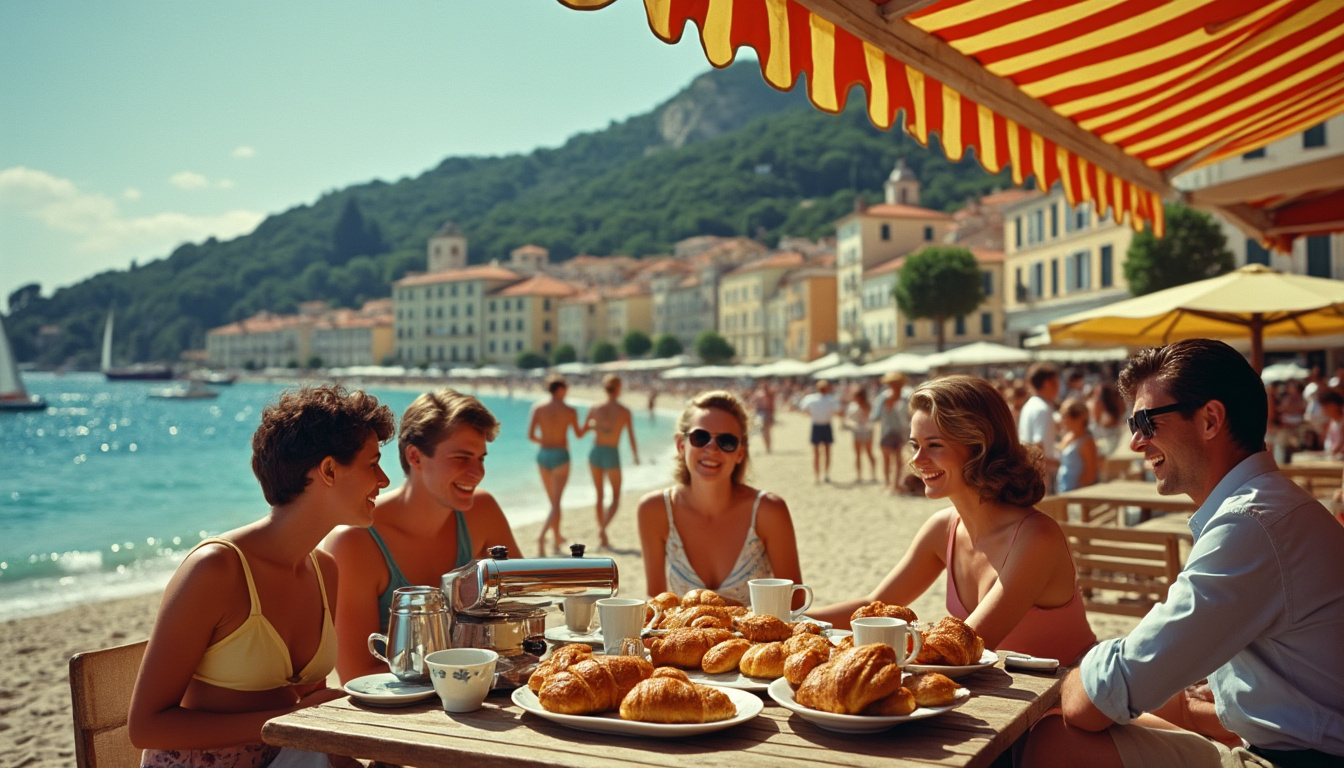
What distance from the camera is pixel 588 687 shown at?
1736mm

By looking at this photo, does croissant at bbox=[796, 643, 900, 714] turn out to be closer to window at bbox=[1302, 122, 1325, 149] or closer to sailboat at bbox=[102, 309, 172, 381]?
window at bbox=[1302, 122, 1325, 149]

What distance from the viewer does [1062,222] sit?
133 ft

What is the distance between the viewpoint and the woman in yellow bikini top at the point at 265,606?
1.96 metres

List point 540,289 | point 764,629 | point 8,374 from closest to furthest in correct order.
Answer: point 764,629 → point 8,374 → point 540,289

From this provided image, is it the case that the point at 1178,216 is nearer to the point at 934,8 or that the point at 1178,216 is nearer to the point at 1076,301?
the point at 1076,301

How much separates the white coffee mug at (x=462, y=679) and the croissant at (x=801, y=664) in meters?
0.56

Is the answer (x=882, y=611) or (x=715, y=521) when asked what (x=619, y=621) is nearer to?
(x=882, y=611)

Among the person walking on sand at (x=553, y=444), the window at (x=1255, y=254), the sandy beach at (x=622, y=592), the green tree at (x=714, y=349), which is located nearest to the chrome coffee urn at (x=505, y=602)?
the sandy beach at (x=622, y=592)

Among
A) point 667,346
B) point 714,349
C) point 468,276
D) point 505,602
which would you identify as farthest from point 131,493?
point 468,276

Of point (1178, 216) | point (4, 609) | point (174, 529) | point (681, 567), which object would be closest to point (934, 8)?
point (681, 567)

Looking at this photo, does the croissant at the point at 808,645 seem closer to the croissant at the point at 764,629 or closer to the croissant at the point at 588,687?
the croissant at the point at 764,629

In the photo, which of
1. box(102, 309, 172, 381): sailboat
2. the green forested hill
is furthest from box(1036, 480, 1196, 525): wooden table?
box(102, 309, 172, 381): sailboat

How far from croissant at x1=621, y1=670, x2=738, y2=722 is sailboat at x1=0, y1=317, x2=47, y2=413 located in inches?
2013

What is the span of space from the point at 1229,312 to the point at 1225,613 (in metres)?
5.73
